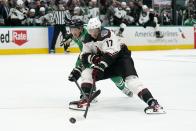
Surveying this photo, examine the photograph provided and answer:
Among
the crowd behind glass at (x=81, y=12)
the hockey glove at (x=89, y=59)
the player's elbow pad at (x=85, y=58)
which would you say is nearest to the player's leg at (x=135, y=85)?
the hockey glove at (x=89, y=59)

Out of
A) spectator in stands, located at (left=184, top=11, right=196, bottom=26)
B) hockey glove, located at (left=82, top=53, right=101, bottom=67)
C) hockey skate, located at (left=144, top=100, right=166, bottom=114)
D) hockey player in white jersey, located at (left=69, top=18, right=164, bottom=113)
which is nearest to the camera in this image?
hockey skate, located at (left=144, top=100, right=166, bottom=114)

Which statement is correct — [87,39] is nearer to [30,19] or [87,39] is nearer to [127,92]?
[127,92]

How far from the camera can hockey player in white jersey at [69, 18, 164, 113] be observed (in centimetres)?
507

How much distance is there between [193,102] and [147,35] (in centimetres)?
1097

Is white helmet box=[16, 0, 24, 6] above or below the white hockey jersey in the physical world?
below

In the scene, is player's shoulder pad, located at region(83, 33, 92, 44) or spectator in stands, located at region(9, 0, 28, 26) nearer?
player's shoulder pad, located at region(83, 33, 92, 44)

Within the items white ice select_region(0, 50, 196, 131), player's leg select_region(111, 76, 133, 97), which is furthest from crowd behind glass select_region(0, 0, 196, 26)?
player's leg select_region(111, 76, 133, 97)

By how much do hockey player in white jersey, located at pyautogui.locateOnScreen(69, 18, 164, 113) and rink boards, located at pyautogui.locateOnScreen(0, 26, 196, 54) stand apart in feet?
29.1

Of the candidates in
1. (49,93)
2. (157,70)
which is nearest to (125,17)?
(157,70)

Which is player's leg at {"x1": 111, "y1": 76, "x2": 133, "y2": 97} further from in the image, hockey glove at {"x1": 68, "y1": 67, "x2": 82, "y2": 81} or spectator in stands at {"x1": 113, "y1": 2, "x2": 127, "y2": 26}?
spectator in stands at {"x1": 113, "y1": 2, "x2": 127, "y2": 26}

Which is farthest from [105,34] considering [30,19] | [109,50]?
[30,19]

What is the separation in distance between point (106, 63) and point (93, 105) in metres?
0.64

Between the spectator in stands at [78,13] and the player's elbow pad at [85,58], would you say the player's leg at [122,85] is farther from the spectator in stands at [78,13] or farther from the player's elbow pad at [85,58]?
the spectator in stands at [78,13]

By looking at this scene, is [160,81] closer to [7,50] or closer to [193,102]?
[193,102]
